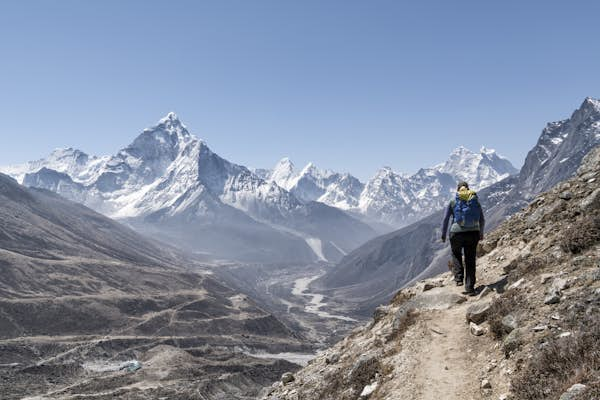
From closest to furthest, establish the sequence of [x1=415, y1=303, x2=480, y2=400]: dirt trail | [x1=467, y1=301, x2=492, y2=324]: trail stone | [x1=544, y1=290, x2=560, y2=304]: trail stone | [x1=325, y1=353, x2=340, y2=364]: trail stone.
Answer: [x1=415, y1=303, x2=480, y2=400]: dirt trail → [x1=544, y1=290, x2=560, y2=304]: trail stone → [x1=467, y1=301, x2=492, y2=324]: trail stone → [x1=325, y1=353, x2=340, y2=364]: trail stone

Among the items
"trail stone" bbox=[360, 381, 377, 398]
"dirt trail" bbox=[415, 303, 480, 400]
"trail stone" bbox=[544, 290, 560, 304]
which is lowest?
"trail stone" bbox=[360, 381, 377, 398]

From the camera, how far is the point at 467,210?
67.2 ft

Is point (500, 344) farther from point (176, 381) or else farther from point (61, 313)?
point (61, 313)

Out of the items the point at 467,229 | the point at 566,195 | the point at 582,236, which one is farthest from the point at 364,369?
the point at 566,195

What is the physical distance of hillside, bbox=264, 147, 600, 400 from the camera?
1223cm

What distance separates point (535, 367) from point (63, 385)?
471ft

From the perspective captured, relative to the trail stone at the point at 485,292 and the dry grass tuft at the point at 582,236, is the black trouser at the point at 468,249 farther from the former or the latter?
the dry grass tuft at the point at 582,236

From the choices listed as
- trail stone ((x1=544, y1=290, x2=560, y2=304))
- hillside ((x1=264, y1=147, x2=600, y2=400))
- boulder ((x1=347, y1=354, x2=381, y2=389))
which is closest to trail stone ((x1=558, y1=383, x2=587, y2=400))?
hillside ((x1=264, y1=147, x2=600, y2=400))

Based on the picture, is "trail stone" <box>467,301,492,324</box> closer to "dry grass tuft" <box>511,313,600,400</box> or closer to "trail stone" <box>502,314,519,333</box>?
"trail stone" <box>502,314,519,333</box>

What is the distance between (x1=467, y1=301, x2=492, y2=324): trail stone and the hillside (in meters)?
0.04

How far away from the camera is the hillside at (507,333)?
12227mm

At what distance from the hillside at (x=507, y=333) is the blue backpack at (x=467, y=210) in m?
2.60

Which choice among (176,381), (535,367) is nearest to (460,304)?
(535,367)

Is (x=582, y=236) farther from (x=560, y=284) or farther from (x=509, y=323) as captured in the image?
(x=509, y=323)
